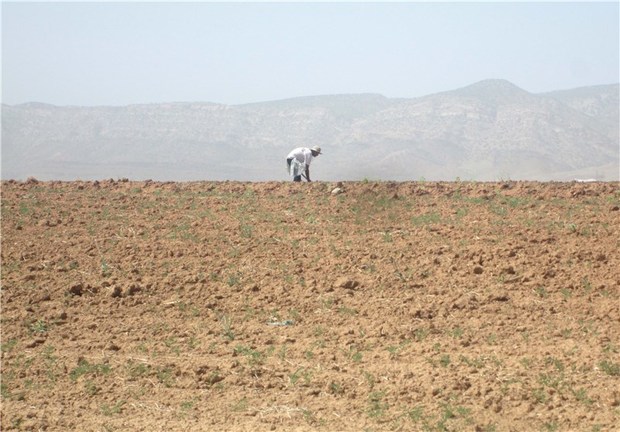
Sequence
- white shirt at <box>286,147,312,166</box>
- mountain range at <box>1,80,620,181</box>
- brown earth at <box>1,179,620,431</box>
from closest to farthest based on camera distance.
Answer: brown earth at <box>1,179,620,431</box> → white shirt at <box>286,147,312,166</box> → mountain range at <box>1,80,620,181</box>

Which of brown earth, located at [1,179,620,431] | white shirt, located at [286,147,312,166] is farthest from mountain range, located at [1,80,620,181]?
brown earth, located at [1,179,620,431]

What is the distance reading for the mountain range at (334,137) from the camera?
7106 cm

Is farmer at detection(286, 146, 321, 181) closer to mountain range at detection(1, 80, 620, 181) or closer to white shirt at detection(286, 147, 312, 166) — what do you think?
white shirt at detection(286, 147, 312, 166)

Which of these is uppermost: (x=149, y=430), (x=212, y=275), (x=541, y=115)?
(x=541, y=115)

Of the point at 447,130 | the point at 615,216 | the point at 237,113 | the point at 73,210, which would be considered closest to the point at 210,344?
the point at 615,216

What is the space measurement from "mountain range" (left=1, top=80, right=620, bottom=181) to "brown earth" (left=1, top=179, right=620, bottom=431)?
147ft

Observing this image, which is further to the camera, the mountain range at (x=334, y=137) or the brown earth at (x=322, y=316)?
the mountain range at (x=334, y=137)

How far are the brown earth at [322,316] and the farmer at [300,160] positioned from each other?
375 centimetres

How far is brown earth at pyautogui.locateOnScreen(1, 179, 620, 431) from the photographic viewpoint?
6.98 meters

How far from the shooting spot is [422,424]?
6.52m

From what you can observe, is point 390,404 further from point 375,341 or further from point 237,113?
point 237,113

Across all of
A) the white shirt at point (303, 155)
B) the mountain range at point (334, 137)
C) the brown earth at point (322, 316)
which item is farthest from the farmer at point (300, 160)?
the mountain range at point (334, 137)

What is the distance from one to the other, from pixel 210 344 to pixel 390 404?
2.28 metres

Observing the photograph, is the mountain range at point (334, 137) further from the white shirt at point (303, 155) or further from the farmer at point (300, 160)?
the white shirt at point (303, 155)
